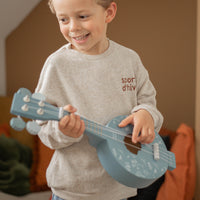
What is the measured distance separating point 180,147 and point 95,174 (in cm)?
99

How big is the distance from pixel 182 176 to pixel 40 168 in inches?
31.4

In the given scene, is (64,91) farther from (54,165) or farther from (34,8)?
(34,8)

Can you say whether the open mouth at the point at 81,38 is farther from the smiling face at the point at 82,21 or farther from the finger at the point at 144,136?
the finger at the point at 144,136

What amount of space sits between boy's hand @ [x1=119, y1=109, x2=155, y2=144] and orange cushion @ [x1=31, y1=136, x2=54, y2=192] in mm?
1258

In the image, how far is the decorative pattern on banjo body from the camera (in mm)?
557

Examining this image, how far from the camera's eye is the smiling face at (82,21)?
607 mm

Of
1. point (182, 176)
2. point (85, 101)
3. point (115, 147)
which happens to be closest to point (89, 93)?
point (85, 101)

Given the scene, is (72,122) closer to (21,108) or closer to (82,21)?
→ (21,108)

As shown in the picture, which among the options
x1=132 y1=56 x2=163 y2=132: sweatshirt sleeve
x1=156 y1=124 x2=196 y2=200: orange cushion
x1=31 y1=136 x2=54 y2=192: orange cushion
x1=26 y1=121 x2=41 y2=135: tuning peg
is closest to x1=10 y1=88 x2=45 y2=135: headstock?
x1=26 y1=121 x2=41 y2=135: tuning peg

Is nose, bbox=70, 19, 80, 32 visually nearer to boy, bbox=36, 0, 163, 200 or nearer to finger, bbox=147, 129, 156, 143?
boy, bbox=36, 0, 163, 200

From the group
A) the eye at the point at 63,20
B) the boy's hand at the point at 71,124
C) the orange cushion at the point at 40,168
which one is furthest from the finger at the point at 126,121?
the orange cushion at the point at 40,168

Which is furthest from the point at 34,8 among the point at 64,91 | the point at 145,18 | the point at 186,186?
the point at 64,91

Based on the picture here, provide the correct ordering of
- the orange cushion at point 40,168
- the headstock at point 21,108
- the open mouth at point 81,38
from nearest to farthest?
the headstock at point 21,108 → the open mouth at point 81,38 → the orange cushion at point 40,168

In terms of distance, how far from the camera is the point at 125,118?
687 millimetres
